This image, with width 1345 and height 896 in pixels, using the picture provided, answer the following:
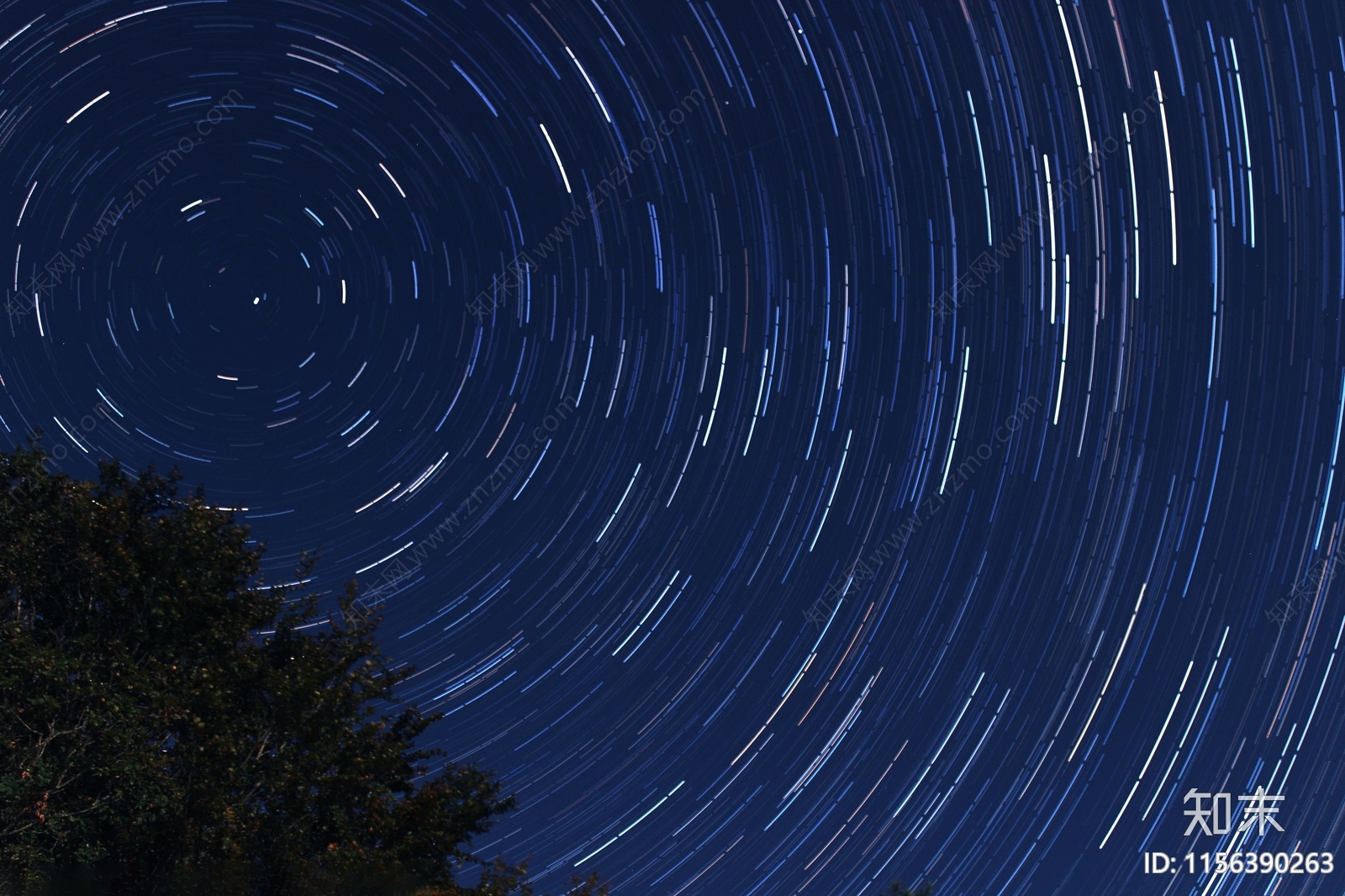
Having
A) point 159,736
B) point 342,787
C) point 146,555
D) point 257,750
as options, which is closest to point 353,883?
point 342,787

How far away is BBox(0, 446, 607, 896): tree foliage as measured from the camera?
12570mm

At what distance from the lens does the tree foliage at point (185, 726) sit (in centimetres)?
1257

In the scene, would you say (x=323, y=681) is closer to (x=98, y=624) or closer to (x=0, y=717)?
(x=98, y=624)

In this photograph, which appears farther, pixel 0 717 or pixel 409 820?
pixel 409 820

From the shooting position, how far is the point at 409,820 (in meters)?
15.3

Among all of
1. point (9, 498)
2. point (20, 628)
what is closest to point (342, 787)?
point (20, 628)

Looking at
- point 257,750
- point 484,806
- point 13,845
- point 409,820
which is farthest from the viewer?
point 484,806

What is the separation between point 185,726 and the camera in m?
13.7

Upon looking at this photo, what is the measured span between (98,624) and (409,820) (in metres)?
5.94

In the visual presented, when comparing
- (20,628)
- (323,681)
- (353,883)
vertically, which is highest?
(20,628)

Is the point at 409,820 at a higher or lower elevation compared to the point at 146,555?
lower

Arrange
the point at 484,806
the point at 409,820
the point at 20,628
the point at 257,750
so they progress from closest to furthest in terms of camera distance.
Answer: the point at 20,628
the point at 257,750
the point at 409,820
the point at 484,806

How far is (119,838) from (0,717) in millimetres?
2439

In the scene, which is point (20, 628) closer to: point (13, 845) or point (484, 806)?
point (13, 845)
